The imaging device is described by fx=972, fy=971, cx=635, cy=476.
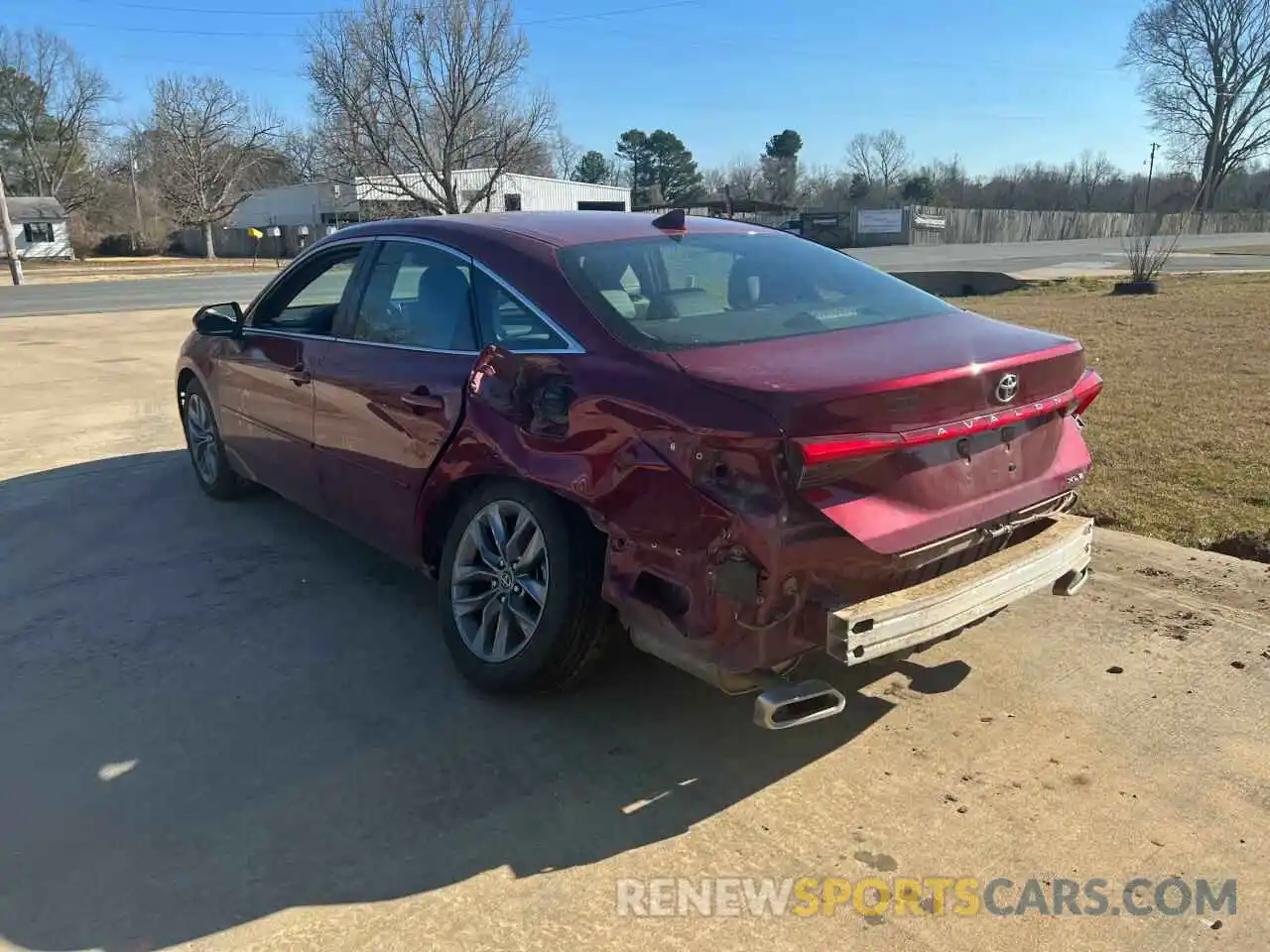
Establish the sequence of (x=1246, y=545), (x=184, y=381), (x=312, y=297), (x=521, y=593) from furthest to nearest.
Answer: (x=184, y=381) → (x=312, y=297) → (x=1246, y=545) → (x=521, y=593)

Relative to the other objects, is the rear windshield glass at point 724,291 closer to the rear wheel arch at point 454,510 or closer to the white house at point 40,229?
the rear wheel arch at point 454,510

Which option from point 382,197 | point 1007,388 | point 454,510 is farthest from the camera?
point 382,197

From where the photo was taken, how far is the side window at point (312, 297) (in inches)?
180

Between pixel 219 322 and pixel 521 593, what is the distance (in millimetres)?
2991

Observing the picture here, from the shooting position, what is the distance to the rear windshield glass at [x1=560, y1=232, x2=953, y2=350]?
10.6ft

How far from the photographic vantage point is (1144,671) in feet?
12.0

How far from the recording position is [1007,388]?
3021 mm

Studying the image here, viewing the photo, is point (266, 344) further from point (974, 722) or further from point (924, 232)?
point (924, 232)

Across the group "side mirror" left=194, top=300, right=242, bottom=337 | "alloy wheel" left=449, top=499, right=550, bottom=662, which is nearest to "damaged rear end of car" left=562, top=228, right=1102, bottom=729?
"alloy wheel" left=449, top=499, right=550, bottom=662

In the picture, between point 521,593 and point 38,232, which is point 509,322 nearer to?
point 521,593

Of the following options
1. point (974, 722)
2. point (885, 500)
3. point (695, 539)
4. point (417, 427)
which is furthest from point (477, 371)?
point (974, 722)

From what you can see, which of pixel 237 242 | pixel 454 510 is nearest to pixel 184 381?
pixel 454 510

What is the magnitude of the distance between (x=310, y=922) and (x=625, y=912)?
802mm

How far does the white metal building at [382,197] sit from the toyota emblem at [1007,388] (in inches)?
1422
